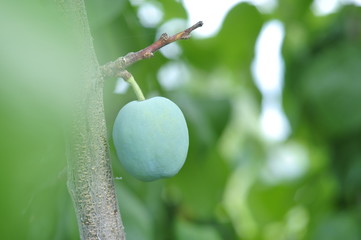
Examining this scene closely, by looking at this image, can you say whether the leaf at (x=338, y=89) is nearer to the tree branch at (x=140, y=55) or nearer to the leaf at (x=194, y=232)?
the leaf at (x=194, y=232)

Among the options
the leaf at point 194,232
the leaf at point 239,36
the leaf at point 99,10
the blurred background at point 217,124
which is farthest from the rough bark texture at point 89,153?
the leaf at point 239,36

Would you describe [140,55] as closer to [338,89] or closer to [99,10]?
[99,10]

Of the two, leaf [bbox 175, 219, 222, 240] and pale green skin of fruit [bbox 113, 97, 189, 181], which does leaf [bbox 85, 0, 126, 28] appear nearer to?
pale green skin of fruit [bbox 113, 97, 189, 181]

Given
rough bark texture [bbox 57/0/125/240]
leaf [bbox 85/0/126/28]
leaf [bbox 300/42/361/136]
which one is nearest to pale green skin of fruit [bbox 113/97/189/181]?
rough bark texture [bbox 57/0/125/240]

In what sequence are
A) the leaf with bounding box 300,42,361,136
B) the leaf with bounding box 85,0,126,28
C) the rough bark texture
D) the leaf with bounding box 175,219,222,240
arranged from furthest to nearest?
the leaf with bounding box 300,42,361,136, the leaf with bounding box 175,219,222,240, the leaf with bounding box 85,0,126,28, the rough bark texture

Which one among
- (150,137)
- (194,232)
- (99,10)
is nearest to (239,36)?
(194,232)

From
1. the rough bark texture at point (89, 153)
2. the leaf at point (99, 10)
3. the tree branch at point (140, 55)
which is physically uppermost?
the leaf at point (99, 10)

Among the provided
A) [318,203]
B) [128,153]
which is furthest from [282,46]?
[128,153]
